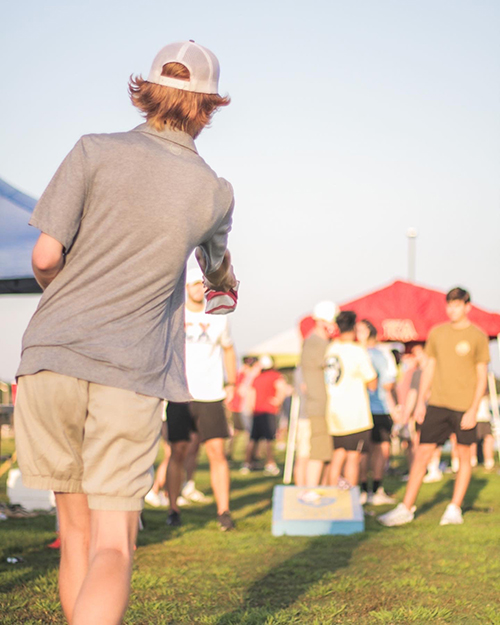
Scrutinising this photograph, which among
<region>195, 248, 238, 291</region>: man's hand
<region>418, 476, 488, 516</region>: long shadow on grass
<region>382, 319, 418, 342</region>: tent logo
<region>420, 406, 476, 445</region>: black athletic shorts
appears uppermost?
<region>195, 248, 238, 291</region>: man's hand

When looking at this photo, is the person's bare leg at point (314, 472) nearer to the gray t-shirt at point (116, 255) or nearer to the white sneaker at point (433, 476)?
the white sneaker at point (433, 476)

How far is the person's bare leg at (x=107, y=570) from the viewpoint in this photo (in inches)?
91.0

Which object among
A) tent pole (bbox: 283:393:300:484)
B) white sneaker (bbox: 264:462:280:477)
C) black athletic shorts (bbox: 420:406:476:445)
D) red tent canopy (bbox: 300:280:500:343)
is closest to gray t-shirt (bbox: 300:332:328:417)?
black athletic shorts (bbox: 420:406:476:445)

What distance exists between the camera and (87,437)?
8.30ft

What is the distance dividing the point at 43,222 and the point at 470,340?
6393 millimetres

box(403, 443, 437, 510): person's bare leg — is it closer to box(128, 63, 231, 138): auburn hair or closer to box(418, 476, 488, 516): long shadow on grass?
box(418, 476, 488, 516): long shadow on grass

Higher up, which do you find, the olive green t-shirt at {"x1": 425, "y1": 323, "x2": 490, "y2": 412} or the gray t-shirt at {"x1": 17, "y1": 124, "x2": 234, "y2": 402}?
the gray t-shirt at {"x1": 17, "y1": 124, "x2": 234, "y2": 402}

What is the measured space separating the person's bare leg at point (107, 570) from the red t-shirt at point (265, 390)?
1469 cm

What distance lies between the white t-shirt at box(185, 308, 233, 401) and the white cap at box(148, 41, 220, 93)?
5.04 meters

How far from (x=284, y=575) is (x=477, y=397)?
334 centimetres

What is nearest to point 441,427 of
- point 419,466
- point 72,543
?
point 419,466

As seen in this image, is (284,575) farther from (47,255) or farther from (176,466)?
(47,255)

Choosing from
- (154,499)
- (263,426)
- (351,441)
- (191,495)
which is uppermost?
(351,441)

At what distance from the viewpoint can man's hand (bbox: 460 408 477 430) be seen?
8055 millimetres
